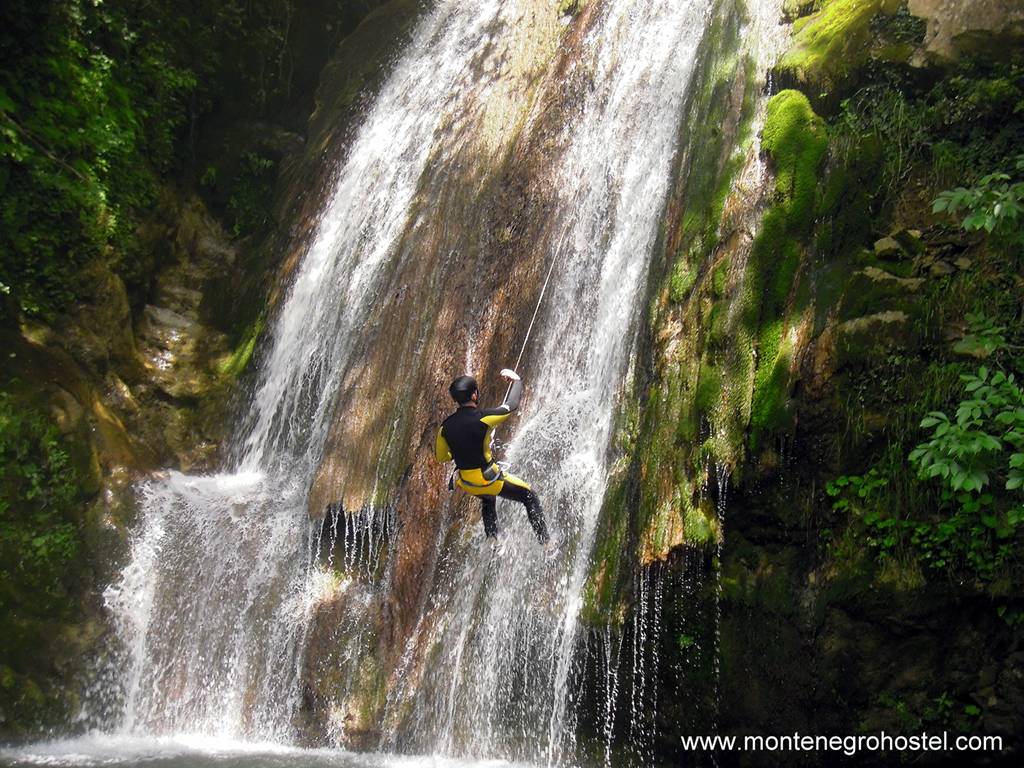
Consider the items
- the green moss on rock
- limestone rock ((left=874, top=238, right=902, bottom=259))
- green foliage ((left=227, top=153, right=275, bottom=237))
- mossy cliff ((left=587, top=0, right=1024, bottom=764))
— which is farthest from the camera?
green foliage ((left=227, top=153, right=275, bottom=237))

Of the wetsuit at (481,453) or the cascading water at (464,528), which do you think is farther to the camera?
the cascading water at (464,528)

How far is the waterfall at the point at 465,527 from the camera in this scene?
20.2 ft

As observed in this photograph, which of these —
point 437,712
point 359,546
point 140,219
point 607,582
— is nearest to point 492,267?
point 359,546

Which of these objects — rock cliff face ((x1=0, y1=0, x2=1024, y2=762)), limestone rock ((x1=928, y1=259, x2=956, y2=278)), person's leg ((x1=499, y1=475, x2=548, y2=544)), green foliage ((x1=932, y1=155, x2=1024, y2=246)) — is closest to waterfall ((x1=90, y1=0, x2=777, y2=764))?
Result: rock cliff face ((x1=0, y1=0, x2=1024, y2=762))

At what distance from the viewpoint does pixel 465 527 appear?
23.1ft

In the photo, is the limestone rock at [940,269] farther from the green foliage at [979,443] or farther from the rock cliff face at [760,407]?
the green foliage at [979,443]

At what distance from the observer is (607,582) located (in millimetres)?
5625

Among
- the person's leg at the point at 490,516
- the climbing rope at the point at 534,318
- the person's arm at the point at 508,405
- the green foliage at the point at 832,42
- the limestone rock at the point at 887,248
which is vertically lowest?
the person's leg at the point at 490,516

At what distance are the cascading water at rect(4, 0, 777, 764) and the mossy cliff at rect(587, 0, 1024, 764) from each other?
64 cm

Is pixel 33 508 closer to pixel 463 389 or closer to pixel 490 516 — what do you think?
pixel 490 516

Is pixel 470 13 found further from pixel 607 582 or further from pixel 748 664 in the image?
pixel 748 664

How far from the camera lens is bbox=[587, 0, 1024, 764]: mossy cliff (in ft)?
14.7

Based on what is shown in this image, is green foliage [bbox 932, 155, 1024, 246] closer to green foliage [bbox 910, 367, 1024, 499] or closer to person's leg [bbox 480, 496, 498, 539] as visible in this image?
green foliage [bbox 910, 367, 1024, 499]

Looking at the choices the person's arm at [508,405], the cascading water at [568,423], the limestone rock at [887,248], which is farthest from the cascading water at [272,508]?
the limestone rock at [887,248]
